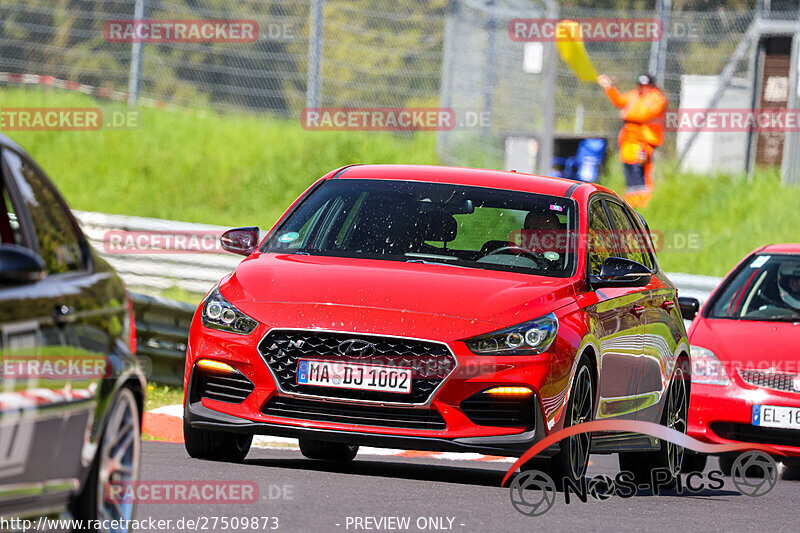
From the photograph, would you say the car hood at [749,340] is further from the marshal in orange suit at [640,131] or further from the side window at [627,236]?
the marshal in orange suit at [640,131]

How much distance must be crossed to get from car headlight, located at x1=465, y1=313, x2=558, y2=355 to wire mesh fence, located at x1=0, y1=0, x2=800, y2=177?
14.6 meters

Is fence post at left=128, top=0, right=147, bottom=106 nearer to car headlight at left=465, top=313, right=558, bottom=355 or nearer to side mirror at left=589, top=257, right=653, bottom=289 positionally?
side mirror at left=589, top=257, right=653, bottom=289

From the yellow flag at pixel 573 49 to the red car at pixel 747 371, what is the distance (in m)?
6.64

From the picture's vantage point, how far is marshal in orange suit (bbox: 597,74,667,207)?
73.5 feet

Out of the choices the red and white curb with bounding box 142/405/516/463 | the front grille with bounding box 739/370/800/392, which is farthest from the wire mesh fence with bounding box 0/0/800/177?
the front grille with bounding box 739/370/800/392

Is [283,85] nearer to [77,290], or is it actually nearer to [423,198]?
[423,198]

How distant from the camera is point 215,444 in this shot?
335 inches

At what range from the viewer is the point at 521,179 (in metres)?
9.79

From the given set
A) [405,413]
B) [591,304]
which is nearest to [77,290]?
[405,413]

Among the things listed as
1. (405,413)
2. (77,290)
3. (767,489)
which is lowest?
(767,489)

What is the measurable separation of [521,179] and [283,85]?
49.4 ft

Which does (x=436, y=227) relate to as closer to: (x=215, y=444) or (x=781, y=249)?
(x=215, y=444)

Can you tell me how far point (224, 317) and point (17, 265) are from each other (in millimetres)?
3217

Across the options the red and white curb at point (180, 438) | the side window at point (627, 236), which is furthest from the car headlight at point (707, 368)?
the red and white curb at point (180, 438)
